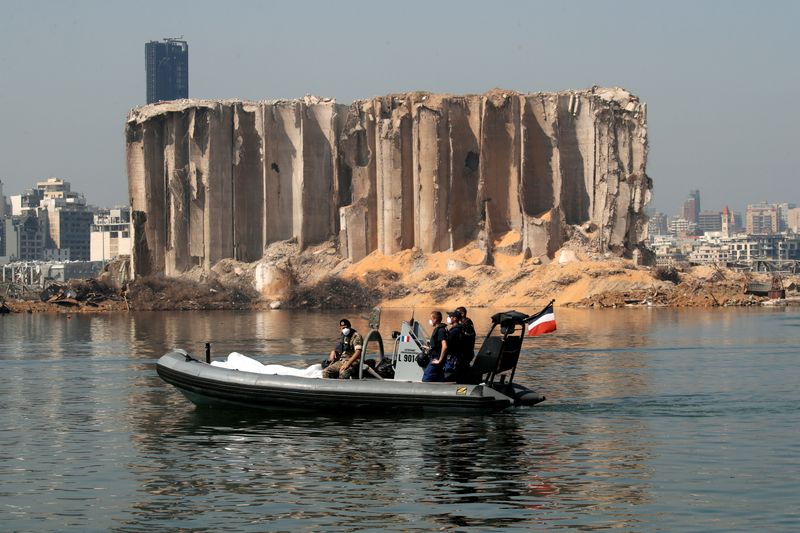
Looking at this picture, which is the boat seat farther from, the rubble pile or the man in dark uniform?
the rubble pile

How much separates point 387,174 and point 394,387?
65421 mm

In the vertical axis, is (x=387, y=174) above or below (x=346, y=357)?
above

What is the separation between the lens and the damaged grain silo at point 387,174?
3388 inches

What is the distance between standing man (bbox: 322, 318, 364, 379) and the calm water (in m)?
0.80

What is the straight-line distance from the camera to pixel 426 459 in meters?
19.1

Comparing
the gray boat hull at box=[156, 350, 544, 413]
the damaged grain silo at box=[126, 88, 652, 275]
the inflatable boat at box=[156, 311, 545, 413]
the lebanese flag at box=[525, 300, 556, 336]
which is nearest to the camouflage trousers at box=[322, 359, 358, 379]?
the inflatable boat at box=[156, 311, 545, 413]

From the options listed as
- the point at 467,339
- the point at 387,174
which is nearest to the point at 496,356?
the point at 467,339

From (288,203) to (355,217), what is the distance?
22.5ft

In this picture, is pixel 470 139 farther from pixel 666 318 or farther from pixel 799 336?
pixel 799 336

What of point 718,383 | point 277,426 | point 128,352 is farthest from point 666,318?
point 277,426

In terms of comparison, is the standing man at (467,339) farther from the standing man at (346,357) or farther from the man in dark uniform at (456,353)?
the standing man at (346,357)

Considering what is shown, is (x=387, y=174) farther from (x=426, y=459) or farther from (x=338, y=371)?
(x=426, y=459)

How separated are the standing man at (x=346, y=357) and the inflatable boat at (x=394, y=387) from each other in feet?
0.60

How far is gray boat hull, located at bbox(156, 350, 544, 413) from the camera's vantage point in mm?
21844
